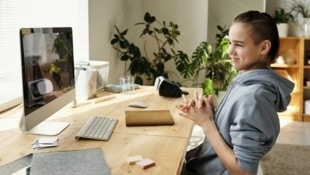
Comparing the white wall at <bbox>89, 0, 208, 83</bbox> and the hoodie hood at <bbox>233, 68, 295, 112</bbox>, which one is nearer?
the hoodie hood at <bbox>233, 68, 295, 112</bbox>

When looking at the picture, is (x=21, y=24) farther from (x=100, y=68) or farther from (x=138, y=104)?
(x=138, y=104)

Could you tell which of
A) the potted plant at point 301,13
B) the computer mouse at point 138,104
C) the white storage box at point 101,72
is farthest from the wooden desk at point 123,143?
the potted plant at point 301,13

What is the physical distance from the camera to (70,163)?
1.18 metres

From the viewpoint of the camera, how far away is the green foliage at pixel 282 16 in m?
4.36

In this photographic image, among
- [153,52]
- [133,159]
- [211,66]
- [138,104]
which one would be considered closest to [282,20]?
[211,66]

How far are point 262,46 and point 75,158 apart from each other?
0.77 meters

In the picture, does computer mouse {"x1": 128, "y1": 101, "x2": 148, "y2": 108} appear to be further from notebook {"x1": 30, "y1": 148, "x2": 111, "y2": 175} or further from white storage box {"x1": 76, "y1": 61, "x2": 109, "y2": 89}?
notebook {"x1": 30, "y1": 148, "x2": 111, "y2": 175}

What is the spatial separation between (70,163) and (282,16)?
3924mm

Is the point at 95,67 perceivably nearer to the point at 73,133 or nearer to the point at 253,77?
the point at 73,133

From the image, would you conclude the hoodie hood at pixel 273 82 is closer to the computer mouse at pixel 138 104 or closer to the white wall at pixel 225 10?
the computer mouse at pixel 138 104

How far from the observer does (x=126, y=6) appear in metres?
3.85

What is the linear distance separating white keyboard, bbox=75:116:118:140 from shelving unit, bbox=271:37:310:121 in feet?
10.5

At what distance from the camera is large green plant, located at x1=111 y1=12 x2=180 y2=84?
11.5ft

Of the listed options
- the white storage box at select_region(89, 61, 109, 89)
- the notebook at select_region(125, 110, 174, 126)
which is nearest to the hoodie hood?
the notebook at select_region(125, 110, 174, 126)
